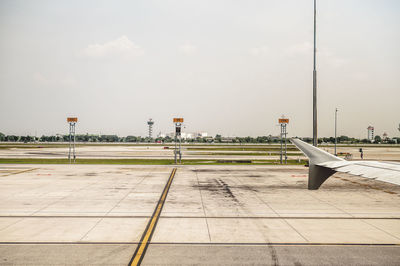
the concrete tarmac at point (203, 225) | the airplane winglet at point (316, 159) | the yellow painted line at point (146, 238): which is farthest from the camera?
the airplane winglet at point (316, 159)

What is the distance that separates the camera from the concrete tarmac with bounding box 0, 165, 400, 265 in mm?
8398

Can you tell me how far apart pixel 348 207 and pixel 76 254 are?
509 inches

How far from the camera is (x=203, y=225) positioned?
11531mm

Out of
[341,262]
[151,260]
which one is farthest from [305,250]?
[151,260]

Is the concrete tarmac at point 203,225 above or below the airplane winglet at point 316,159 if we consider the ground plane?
below

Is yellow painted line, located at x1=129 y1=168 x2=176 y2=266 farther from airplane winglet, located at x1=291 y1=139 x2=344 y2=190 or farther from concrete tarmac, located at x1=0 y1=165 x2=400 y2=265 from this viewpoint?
airplane winglet, located at x1=291 y1=139 x2=344 y2=190

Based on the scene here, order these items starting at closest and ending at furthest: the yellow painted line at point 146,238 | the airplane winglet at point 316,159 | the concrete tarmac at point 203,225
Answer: the yellow painted line at point 146,238
the concrete tarmac at point 203,225
the airplane winglet at point 316,159

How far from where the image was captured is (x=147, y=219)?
1234 cm

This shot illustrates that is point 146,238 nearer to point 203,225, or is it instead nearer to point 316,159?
point 203,225

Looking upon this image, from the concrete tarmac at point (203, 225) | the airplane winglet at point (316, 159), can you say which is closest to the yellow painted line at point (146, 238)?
the concrete tarmac at point (203, 225)

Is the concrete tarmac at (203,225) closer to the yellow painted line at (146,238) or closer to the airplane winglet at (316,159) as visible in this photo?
the yellow painted line at (146,238)

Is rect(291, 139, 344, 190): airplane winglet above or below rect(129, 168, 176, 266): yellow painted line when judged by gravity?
above

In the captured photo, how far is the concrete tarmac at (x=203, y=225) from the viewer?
8.40 meters

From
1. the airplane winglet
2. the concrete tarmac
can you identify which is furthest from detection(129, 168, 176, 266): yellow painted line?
the airplane winglet
